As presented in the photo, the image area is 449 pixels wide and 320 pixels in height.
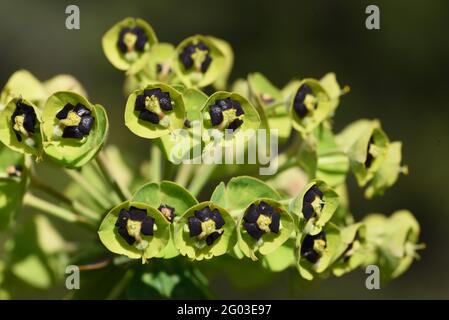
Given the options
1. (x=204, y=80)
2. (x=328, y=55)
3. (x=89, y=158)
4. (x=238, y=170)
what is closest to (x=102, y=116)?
(x=89, y=158)

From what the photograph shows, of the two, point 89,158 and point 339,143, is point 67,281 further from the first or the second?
point 339,143

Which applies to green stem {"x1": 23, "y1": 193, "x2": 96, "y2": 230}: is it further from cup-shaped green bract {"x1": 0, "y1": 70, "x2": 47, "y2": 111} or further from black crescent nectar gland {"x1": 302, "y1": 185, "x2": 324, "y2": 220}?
black crescent nectar gland {"x1": 302, "y1": 185, "x2": 324, "y2": 220}

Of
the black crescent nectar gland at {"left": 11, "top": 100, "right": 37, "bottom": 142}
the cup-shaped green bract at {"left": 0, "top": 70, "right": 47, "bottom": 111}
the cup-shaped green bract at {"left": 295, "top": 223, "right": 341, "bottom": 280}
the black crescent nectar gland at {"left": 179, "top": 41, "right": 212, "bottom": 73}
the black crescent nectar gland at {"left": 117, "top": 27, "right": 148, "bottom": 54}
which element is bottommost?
the cup-shaped green bract at {"left": 295, "top": 223, "right": 341, "bottom": 280}

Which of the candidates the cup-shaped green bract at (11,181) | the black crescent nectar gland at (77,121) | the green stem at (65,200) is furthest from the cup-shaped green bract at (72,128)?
the green stem at (65,200)

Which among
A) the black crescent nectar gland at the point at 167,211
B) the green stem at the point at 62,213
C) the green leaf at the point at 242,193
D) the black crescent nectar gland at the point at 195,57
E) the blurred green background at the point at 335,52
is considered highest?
the blurred green background at the point at 335,52

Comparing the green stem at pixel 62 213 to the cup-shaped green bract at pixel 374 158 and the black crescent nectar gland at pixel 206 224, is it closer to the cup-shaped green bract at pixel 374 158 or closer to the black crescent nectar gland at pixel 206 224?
the black crescent nectar gland at pixel 206 224

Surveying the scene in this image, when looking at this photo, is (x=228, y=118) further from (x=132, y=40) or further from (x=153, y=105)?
(x=132, y=40)

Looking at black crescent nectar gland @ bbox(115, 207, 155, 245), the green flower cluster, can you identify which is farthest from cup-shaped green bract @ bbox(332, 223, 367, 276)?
black crescent nectar gland @ bbox(115, 207, 155, 245)
